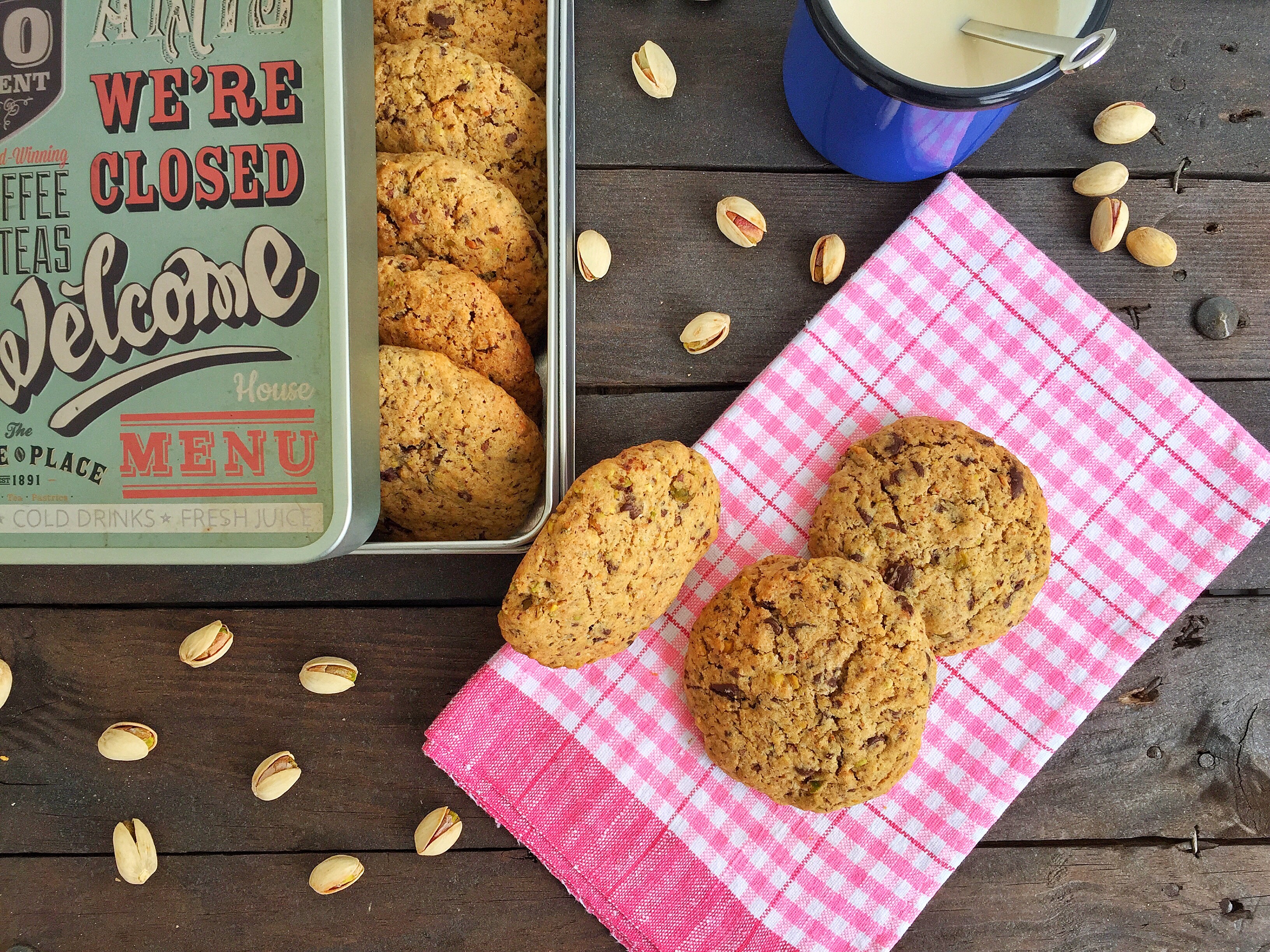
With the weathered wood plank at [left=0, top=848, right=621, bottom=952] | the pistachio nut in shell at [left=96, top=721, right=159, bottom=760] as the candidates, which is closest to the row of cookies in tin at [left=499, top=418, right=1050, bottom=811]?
the weathered wood plank at [left=0, top=848, right=621, bottom=952]

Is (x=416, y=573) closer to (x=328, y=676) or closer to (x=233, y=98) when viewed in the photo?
(x=328, y=676)

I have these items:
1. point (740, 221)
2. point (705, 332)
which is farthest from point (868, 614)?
point (740, 221)

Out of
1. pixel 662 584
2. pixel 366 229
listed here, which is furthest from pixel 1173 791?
pixel 366 229

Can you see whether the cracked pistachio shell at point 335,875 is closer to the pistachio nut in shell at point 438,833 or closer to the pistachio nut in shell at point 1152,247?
the pistachio nut in shell at point 438,833

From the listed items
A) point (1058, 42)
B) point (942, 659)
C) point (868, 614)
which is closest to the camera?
point (1058, 42)

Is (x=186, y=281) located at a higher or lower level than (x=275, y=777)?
higher

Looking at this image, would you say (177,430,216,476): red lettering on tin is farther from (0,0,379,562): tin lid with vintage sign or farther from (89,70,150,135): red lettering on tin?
(89,70,150,135): red lettering on tin
